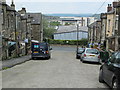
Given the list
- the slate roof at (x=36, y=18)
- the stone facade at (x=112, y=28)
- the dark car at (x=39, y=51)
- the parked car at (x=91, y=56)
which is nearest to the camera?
the parked car at (x=91, y=56)

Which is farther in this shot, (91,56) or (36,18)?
(36,18)

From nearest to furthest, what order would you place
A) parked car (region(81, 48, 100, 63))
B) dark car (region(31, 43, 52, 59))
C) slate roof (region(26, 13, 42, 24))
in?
1. parked car (region(81, 48, 100, 63))
2. dark car (region(31, 43, 52, 59))
3. slate roof (region(26, 13, 42, 24))

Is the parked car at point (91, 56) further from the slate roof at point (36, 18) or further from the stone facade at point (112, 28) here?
the slate roof at point (36, 18)

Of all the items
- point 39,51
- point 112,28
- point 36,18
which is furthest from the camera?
point 36,18

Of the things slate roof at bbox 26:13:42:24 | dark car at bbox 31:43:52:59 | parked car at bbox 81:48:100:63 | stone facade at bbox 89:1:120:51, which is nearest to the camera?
parked car at bbox 81:48:100:63

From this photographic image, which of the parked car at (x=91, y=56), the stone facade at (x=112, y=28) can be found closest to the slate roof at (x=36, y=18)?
the stone facade at (x=112, y=28)

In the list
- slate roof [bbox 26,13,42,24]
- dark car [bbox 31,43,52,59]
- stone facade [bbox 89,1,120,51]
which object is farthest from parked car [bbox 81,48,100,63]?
slate roof [bbox 26,13,42,24]

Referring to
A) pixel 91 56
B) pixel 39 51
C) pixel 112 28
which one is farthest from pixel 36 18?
pixel 91 56

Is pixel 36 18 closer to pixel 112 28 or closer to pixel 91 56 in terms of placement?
pixel 112 28

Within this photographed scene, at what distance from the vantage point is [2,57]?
23.7m

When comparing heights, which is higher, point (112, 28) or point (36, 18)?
point (36, 18)

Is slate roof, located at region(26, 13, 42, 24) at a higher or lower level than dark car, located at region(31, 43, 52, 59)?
higher

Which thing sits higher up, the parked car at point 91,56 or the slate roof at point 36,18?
the slate roof at point 36,18

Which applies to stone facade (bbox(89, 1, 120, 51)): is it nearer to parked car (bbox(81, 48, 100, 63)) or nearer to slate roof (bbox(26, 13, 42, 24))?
parked car (bbox(81, 48, 100, 63))
